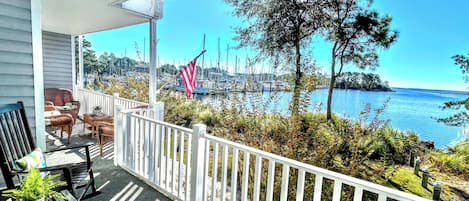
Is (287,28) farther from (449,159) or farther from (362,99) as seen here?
(449,159)

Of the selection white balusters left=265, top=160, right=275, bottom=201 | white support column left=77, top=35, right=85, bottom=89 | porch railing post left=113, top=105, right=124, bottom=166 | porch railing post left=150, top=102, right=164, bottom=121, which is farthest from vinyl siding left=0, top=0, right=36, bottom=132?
white support column left=77, top=35, right=85, bottom=89

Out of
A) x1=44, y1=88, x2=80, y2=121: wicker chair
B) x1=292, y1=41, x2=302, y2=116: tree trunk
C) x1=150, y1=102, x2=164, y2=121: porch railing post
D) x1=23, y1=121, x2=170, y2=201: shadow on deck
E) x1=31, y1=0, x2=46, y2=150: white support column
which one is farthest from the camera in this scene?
x1=44, y1=88, x2=80, y2=121: wicker chair

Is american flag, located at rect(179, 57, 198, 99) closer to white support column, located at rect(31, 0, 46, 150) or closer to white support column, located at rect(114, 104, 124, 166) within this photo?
white support column, located at rect(114, 104, 124, 166)

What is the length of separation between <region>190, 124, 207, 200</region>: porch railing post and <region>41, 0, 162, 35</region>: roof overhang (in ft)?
8.50

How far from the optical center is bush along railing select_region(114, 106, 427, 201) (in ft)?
5.62

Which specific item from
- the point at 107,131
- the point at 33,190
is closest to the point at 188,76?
the point at 107,131

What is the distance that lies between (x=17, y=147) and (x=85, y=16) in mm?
3342

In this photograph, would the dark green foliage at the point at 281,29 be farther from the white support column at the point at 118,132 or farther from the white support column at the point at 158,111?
the white support column at the point at 118,132

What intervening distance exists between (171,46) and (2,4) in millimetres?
6343

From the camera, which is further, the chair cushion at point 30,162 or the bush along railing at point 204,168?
the chair cushion at point 30,162

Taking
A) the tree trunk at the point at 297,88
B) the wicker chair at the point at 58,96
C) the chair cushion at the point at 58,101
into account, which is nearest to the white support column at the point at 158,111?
the tree trunk at the point at 297,88

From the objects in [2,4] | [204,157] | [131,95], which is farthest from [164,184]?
[131,95]

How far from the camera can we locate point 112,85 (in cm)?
740

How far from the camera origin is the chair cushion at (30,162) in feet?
6.23
